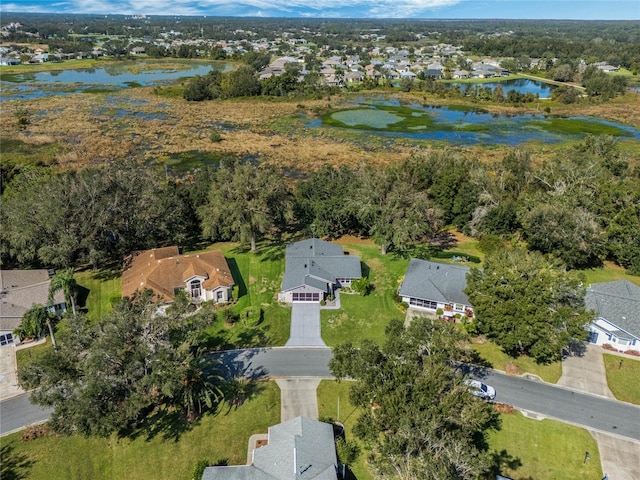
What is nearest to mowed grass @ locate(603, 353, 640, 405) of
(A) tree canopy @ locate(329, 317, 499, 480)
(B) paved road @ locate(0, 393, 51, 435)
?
(A) tree canopy @ locate(329, 317, 499, 480)

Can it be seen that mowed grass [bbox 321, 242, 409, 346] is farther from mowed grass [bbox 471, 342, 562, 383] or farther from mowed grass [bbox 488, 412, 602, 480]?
mowed grass [bbox 488, 412, 602, 480]

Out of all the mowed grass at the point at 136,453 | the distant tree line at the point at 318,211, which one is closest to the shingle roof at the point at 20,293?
the distant tree line at the point at 318,211

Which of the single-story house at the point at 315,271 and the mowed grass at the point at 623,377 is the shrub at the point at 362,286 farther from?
the mowed grass at the point at 623,377

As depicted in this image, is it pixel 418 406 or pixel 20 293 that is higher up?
pixel 418 406

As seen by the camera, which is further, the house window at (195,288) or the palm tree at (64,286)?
the house window at (195,288)

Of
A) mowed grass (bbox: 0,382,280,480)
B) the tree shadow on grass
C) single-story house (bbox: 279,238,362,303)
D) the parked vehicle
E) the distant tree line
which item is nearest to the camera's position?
the tree shadow on grass

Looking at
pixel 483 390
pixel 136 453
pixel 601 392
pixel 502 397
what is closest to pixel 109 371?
pixel 136 453

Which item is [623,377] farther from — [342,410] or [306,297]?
[306,297]
